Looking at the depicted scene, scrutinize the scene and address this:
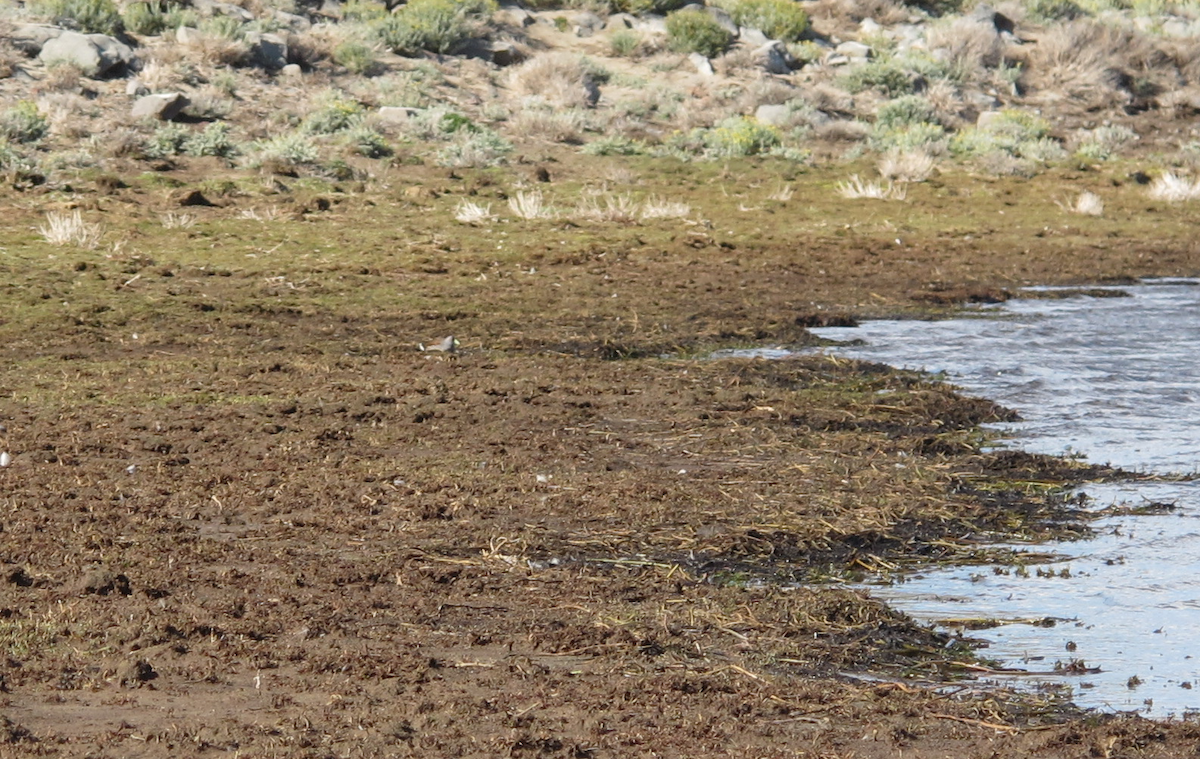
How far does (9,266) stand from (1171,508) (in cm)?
1056

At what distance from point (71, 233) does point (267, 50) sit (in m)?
12.4

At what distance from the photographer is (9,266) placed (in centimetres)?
1465

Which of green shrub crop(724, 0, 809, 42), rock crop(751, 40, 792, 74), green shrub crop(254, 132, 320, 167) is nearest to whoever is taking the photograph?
green shrub crop(254, 132, 320, 167)

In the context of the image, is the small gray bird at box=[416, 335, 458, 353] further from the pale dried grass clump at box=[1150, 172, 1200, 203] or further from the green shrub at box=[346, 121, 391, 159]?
the pale dried grass clump at box=[1150, 172, 1200, 203]

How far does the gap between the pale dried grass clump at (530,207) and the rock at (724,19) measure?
15.6m

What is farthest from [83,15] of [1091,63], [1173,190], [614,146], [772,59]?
[1091,63]

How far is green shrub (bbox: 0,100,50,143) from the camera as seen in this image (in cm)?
2105

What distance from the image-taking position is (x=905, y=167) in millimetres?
24438

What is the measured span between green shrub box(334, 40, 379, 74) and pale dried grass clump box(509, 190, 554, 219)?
9.40m

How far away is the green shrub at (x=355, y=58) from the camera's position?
28.3 meters

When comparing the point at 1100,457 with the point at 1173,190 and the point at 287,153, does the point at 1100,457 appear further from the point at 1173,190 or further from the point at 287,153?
the point at 1173,190

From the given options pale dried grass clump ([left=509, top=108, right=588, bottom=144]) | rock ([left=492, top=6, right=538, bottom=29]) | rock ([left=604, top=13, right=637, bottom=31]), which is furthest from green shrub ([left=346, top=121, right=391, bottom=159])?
rock ([left=604, top=13, right=637, bottom=31])

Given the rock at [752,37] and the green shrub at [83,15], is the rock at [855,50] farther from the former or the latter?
the green shrub at [83,15]

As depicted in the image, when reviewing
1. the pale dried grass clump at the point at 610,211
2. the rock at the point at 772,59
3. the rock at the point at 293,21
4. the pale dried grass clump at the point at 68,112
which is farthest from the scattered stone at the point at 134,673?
the rock at the point at 772,59
